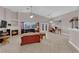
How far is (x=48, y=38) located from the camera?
301cm

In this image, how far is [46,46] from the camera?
2998mm

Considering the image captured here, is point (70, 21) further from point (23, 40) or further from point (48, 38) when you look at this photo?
point (23, 40)

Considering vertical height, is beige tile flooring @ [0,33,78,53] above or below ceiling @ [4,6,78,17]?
below

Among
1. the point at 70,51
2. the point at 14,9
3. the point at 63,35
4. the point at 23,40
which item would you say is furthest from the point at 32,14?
the point at 70,51

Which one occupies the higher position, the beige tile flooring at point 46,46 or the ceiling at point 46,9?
the ceiling at point 46,9

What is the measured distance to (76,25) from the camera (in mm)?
2898

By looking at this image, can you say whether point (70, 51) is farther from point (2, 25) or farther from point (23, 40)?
point (2, 25)

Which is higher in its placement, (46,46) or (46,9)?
(46,9)

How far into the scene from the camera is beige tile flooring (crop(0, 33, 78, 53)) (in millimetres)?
2963

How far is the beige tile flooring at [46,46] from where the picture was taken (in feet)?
9.72
